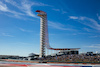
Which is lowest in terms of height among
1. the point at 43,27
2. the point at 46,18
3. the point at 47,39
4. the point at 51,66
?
the point at 51,66

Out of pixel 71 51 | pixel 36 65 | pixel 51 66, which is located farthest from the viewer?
pixel 71 51

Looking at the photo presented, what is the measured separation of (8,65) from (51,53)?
2913 inches

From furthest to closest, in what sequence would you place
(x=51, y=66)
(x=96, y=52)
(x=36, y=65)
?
(x=96, y=52) < (x=36, y=65) < (x=51, y=66)

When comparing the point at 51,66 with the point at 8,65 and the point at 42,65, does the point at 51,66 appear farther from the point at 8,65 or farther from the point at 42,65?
the point at 8,65

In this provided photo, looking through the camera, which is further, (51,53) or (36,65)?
(51,53)

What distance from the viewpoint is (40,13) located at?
84.4m

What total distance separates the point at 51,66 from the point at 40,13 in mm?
79019

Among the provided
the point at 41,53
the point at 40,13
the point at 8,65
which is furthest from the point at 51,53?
the point at 8,65

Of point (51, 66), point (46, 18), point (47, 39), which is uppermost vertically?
point (46, 18)

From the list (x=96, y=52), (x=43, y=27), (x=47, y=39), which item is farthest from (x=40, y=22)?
(x=96, y=52)

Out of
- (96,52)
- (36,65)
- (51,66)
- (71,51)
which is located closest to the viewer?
(51,66)

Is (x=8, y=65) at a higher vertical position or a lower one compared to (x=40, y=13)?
lower

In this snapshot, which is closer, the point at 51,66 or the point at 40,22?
the point at 51,66

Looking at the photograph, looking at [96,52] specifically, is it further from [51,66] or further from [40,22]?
[51,66]
